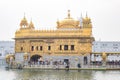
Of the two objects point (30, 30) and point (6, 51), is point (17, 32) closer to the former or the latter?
point (30, 30)

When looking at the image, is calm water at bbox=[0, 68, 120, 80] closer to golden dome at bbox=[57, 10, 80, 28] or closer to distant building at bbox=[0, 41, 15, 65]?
golden dome at bbox=[57, 10, 80, 28]

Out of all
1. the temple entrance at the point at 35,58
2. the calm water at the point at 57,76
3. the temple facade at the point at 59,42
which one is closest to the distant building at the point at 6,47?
the temple entrance at the point at 35,58

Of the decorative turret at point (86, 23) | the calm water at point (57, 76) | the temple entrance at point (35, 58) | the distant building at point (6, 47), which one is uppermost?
the decorative turret at point (86, 23)

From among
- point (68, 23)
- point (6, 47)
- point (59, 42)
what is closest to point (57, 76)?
point (59, 42)

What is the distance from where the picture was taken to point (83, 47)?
60938 millimetres

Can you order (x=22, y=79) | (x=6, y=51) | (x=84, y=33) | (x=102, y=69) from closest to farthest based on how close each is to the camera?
(x=22, y=79), (x=102, y=69), (x=84, y=33), (x=6, y=51)

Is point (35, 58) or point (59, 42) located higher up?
point (59, 42)

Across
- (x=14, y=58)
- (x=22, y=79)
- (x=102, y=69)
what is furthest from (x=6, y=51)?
(x=22, y=79)

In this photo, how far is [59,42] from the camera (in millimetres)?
61531

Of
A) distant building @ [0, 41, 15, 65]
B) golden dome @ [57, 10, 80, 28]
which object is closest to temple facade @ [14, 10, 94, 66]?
golden dome @ [57, 10, 80, 28]

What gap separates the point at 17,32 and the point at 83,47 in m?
9.29

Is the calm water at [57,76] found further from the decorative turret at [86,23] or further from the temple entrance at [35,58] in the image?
the temple entrance at [35,58]

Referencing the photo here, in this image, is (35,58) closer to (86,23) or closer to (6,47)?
(86,23)

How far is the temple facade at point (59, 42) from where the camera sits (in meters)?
60.8
